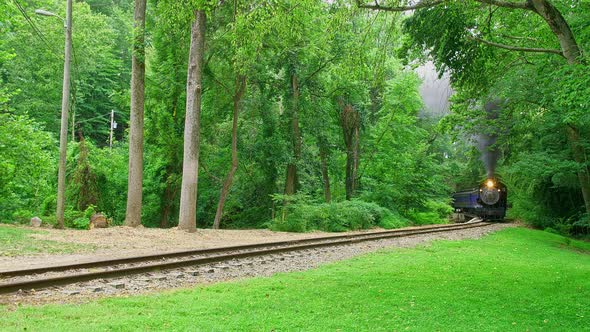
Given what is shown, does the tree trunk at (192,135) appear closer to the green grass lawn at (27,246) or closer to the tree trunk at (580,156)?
the green grass lawn at (27,246)

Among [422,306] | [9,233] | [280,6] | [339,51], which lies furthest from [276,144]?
[422,306]

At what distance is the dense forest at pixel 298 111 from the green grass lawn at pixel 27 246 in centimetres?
532

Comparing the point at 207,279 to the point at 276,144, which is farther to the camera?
the point at 276,144

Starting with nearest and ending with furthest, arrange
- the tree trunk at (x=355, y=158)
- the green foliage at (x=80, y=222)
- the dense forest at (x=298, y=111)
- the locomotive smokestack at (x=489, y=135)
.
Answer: the dense forest at (x=298, y=111), the green foliage at (x=80, y=222), the locomotive smokestack at (x=489, y=135), the tree trunk at (x=355, y=158)

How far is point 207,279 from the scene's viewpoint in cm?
834

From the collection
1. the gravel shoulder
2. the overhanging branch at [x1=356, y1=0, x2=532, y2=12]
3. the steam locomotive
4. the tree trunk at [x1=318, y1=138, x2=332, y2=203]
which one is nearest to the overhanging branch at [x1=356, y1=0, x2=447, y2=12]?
the overhanging branch at [x1=356, y1=0, x2=532, y2=12]

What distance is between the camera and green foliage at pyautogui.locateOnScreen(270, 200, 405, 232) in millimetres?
20781

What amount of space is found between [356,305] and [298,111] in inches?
777

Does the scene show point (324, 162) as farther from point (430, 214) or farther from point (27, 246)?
point (27, 246)

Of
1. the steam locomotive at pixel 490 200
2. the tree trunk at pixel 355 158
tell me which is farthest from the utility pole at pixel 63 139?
the steam locomotive at pixel 490 200

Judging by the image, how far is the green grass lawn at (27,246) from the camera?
1062 cm

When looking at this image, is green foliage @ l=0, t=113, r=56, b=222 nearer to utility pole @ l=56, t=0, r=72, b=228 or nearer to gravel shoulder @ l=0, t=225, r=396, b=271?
utility pole @ l=56, t=0, r=72, b=228

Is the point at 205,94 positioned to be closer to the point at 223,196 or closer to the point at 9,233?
the point at 223,196

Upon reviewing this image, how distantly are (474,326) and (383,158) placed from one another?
2750 cm
